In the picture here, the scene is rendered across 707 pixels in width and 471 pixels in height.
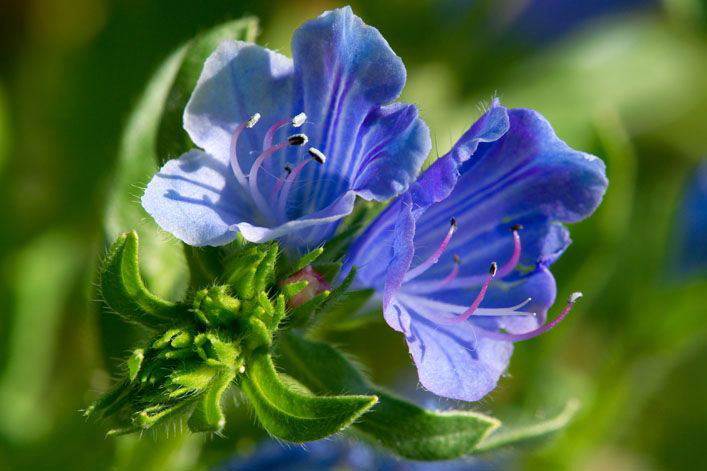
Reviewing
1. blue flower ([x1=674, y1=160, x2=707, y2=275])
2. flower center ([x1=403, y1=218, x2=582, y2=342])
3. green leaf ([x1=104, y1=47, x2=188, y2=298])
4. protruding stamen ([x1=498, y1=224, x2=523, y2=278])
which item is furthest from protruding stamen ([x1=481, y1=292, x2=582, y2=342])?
blue flower ([x1=674, y1=160, x2=707, y2=275])

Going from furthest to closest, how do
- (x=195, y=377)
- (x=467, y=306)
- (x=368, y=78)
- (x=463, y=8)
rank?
(x=463, y=8) → (x=467, y=306) → (x=368, y=78) → (x=195, y=377)

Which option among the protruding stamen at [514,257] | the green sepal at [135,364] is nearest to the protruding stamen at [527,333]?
the protruding stamen at [514,257]

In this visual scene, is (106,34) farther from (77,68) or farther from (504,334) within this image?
(504,334)

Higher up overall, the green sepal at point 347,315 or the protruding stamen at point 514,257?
the protruding stamen at point 514,257

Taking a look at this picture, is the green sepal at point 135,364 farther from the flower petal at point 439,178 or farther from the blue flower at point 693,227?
the blue flower at point 693,227

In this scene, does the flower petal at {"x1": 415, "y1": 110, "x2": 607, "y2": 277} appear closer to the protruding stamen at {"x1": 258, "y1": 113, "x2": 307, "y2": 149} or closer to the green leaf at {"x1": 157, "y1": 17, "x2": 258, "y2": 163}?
the protruding stamen at {"x1": 258, "y1": 113, "x2": 307, "y2": 149}

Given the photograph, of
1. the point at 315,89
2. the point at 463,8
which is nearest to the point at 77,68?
the point at 463,8

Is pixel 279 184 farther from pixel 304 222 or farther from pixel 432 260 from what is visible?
pixel 432 260

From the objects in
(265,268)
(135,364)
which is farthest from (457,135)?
(135,364)
